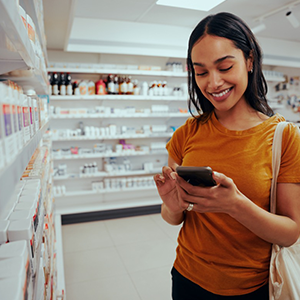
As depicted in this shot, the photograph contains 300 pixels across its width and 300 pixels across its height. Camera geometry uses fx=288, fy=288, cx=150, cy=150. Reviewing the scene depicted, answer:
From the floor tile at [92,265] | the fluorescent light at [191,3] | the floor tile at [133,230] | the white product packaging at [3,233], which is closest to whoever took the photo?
the white product packaging at [3,233]

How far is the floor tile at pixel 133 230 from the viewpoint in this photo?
4.14 m

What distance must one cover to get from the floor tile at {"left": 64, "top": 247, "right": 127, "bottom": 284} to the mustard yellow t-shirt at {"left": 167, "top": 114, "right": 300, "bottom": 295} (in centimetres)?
225

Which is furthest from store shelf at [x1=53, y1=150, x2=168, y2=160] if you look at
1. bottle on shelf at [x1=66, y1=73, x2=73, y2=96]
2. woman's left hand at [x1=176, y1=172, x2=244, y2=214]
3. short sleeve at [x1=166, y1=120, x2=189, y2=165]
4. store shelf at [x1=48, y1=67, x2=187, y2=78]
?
woman's left hand at [x1=176, y1=172, x2=244, y2=214]

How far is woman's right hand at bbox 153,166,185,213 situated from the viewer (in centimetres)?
114

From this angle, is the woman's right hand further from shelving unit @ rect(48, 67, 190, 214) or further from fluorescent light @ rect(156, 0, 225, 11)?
shelving unit @ rect(48, 67, 190, 214)

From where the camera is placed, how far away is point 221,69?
114 centimetres

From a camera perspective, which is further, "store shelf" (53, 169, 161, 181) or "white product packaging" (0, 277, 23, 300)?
"store shelf" (53, 169, 161, 181)

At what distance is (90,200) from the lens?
533cm

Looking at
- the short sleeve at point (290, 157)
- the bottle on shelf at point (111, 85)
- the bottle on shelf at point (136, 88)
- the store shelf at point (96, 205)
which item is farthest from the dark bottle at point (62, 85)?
the short sleeve at point (290, 157)

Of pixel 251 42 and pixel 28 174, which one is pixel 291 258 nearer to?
pixel 251 42

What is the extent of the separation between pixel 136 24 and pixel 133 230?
10.7 ft

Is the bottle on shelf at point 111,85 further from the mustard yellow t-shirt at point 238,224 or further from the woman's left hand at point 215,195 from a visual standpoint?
the woman's left hand at point 215,195

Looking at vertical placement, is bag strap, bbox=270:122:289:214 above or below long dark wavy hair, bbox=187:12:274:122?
below

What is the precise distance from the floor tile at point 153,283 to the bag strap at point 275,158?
210 cm
